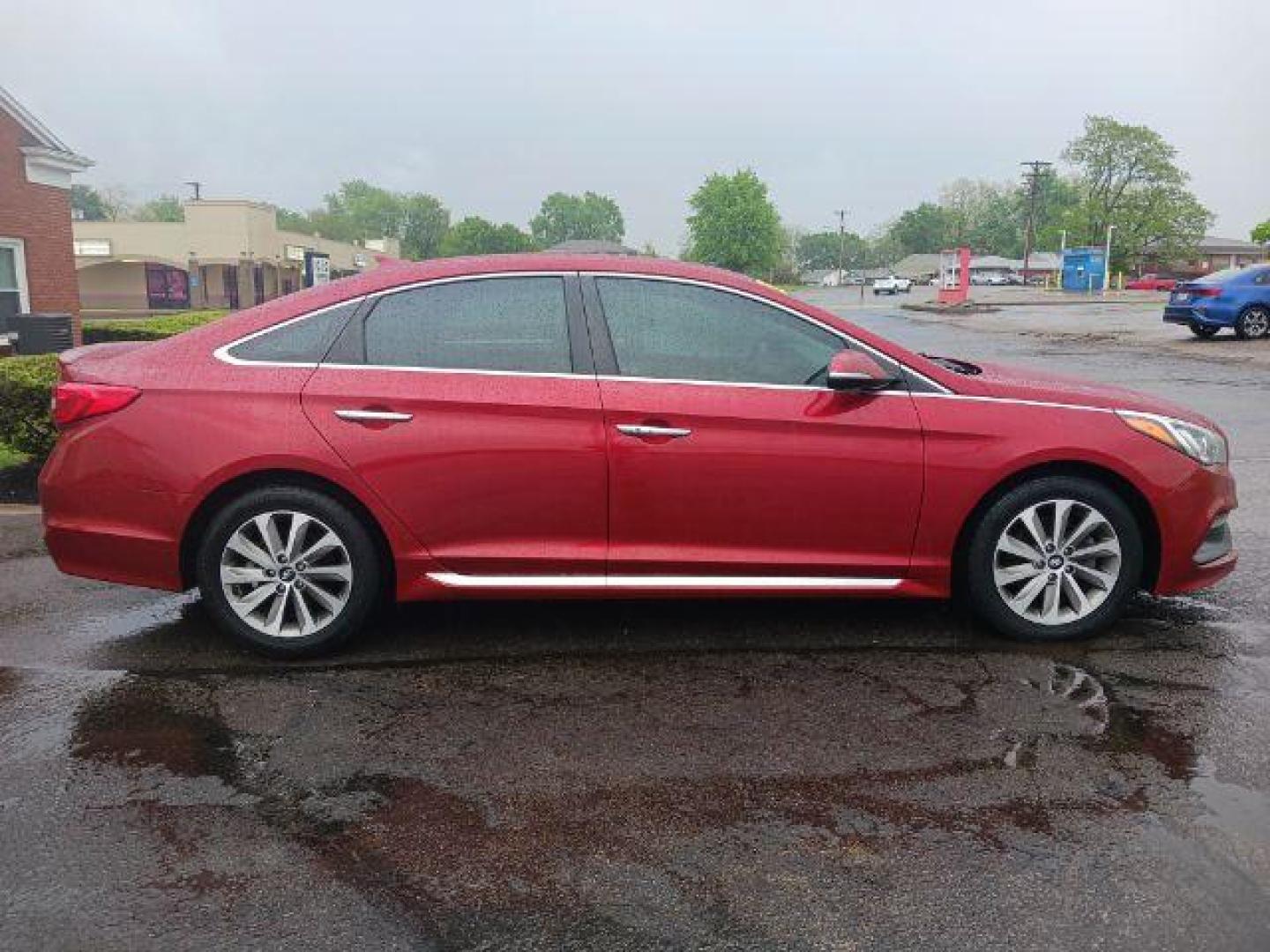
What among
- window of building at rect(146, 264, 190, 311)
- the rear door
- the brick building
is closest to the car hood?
the rear door

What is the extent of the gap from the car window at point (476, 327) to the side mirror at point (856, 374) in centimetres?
107

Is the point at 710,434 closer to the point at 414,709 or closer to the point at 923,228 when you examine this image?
the point at 414,709

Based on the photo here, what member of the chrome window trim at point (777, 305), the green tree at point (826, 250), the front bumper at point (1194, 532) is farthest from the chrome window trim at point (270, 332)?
the green tree at point (826, 250)

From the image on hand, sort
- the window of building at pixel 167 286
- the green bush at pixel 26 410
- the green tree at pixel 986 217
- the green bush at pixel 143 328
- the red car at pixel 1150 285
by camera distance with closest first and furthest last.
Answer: the green bush at pixel 26 410, the green bush at pixel 143 328, the window of building at pixel 167 286, the red car at pixel 1150 285, the green tree at pixel 986 217

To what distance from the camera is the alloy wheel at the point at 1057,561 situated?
4207 mm

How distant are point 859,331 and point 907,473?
65 centimetres

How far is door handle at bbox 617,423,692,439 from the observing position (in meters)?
4.01

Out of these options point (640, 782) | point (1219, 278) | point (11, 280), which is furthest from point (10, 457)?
point (1219, 278)

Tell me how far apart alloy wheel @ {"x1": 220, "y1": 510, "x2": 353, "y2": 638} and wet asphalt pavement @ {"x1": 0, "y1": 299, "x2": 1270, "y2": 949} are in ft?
0.63

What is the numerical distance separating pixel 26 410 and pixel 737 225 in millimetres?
115152

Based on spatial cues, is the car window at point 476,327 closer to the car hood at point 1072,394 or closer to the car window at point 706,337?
the car window at point 706,337

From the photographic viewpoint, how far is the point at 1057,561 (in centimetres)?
425

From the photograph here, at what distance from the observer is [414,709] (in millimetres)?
3691

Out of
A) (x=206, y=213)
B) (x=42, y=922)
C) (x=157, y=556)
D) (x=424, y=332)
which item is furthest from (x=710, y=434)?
(x=206, y=213)
